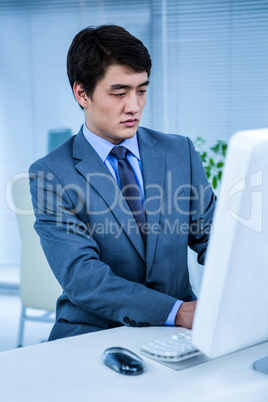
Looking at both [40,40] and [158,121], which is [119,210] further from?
[40,40]

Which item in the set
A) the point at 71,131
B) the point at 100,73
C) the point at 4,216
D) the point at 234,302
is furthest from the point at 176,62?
the point at 234,302

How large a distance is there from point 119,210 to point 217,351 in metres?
0.74

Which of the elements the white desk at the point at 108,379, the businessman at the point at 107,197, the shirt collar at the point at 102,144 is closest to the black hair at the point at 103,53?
the businessman at the point at 107,197

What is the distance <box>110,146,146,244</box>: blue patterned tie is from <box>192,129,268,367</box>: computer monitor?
2.33 feet

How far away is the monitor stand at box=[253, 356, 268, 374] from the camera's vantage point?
42.0 inches

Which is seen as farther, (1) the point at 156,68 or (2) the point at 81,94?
(1) the point at 156,68

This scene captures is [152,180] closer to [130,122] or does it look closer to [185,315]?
[130,122]

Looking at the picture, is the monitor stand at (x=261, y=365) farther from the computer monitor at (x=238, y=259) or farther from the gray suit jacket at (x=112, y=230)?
the gray suit jacket at (x=112, y=230)

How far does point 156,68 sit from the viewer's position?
3.97m

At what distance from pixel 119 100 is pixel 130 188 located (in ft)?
0.95

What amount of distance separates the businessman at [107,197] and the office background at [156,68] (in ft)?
7.82

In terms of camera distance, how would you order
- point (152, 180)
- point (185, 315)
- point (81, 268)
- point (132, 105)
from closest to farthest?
point (185, 315), point (81, 268), point (132, 105), point (152, 180)

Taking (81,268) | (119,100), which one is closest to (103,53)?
(119,100)

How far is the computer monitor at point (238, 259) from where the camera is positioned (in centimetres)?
81
